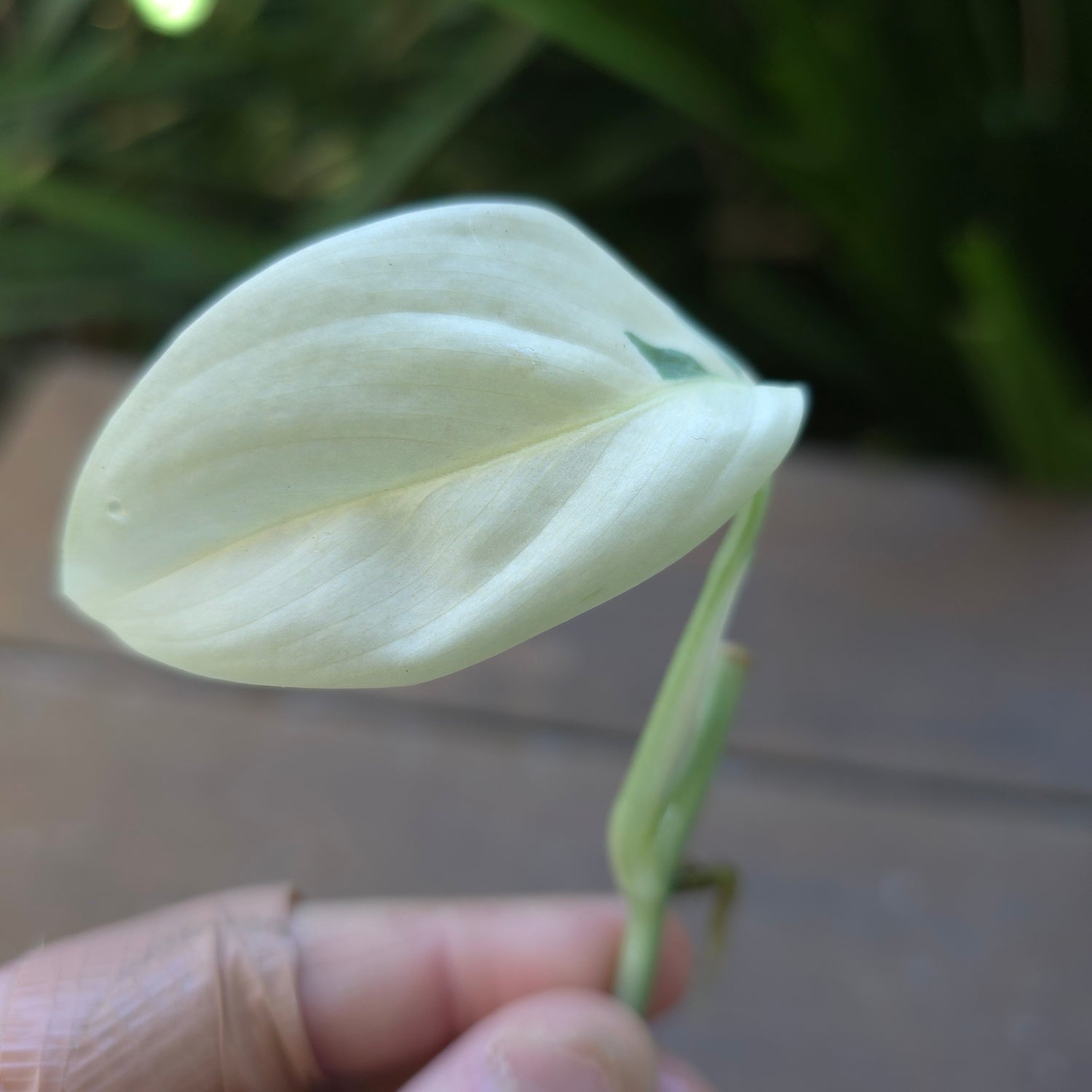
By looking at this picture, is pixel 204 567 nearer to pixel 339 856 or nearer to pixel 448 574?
pixel 448 574

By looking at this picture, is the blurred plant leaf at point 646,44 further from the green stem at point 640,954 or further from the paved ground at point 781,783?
the green stem at point 640,954

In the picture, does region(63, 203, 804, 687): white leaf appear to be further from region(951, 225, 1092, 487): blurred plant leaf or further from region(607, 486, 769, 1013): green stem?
region(951, 225, 1092, 487): blurred plant leaf

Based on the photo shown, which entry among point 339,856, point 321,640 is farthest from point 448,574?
point 339,856

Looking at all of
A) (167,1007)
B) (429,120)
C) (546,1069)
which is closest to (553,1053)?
(546,1069)

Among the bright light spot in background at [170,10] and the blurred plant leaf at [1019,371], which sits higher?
the bright light spot in background at [170,10]

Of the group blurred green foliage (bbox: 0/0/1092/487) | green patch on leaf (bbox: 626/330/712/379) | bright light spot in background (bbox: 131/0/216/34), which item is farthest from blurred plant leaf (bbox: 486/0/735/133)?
green patch on leaf (bbox: 626/330/712/379)

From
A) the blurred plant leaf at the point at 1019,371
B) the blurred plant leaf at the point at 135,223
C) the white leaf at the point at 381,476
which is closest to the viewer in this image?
the white leaf at the point at 381,476

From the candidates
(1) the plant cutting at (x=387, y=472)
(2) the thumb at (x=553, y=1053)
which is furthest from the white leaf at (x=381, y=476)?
(2) the thumb at (x=553, y=1053)
